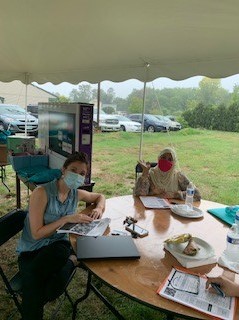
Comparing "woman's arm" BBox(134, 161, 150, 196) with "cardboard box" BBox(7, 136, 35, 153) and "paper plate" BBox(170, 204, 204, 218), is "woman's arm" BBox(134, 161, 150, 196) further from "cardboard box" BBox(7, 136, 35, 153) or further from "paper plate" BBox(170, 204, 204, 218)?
"cardboard box" BBox(7, 136, 35, 153)

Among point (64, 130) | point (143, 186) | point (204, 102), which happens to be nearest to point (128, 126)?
point (204, 102)

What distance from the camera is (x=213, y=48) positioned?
8.00 feet

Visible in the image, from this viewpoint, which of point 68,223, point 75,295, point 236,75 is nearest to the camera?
point 68,223

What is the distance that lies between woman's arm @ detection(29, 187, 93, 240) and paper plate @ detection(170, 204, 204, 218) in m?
0.78

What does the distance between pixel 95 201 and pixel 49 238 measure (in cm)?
47

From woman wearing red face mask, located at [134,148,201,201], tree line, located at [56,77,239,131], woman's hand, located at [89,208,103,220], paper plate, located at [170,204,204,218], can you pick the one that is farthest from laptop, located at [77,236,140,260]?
tree line, located at [56,77,239,131]

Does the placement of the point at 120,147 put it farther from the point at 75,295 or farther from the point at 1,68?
the point at 75,295

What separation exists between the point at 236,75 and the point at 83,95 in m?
8.42

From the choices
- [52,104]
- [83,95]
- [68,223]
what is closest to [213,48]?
[68,223]

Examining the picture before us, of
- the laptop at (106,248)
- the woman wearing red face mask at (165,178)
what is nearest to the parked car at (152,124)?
the woman wearing red face mask at (165,178)

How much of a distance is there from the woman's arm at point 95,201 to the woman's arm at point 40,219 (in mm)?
175

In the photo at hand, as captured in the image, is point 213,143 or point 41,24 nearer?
point 41,24

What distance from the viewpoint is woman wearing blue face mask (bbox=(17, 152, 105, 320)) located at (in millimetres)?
1432

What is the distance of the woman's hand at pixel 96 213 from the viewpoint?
192 cm
